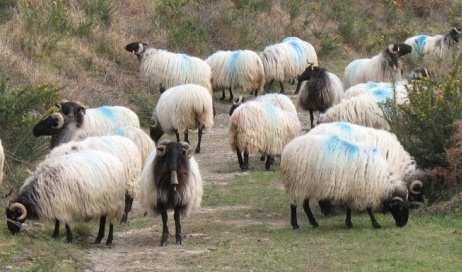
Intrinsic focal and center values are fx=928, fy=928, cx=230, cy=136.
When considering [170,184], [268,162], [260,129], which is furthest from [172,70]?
[170,184]

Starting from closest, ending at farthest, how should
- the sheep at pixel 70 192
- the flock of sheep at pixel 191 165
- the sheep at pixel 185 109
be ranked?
the sheep at pixel 70 192 → the flock of sheep at pixel 191 165 → the sheep at pixel 185 109

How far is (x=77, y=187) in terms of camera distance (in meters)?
9.63

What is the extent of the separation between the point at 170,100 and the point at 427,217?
19.0 ft

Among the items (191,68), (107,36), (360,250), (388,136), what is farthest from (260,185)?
(107,36)

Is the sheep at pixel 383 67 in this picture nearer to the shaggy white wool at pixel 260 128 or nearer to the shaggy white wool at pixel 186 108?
the shaggy white wool at pixel 186 108

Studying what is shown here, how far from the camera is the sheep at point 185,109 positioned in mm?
15133

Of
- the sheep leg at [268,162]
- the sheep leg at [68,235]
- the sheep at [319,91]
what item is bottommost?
the sheep leg at [68,235]

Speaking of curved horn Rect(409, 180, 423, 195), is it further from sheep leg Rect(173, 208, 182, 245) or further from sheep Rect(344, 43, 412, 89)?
sheep Rect(344, 43, 412, 89)

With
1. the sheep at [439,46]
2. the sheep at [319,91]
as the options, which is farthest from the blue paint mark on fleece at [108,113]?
the sheep at [439,46]

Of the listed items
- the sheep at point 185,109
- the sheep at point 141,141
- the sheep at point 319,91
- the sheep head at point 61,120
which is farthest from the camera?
the sheep at point 319,91

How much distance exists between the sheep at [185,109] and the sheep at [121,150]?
4178mm

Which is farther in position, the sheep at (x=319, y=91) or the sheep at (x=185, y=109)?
the sheep at (x=319, y=91)

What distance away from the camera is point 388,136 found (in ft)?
35.8

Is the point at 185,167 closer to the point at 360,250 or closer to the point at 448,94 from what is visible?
the point at 360,250
